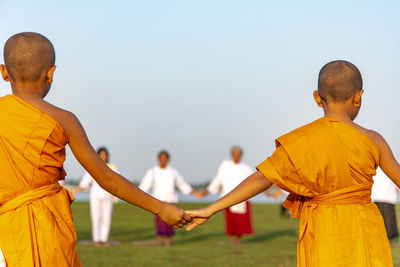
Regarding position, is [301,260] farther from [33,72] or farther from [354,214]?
[33,72]

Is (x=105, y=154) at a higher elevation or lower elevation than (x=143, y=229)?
higher

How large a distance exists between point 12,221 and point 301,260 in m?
2.23

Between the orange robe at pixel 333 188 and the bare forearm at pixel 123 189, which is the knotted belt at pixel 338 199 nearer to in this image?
the orange robe at pixel 333 188

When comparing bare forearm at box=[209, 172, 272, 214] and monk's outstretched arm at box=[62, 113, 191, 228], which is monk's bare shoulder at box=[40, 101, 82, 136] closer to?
monk's outstretched arm at box=[62, 113, 191, 228]

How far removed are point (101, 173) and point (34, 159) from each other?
680mm

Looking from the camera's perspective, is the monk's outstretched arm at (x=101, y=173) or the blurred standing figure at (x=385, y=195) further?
the blurred standing figure at (x=385, y=195)

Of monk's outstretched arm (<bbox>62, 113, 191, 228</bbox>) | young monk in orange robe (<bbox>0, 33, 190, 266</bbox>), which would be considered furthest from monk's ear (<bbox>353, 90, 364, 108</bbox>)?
young monk in orange robe (<bbox>0, 33, 190, 266</bbox>)

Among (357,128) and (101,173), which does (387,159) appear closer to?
(357,128)

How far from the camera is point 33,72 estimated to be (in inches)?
185

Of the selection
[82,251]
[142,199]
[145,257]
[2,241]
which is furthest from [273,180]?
[82,251]

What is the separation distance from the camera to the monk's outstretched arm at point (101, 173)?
4.72m

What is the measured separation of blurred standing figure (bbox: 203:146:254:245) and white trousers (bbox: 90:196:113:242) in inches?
115

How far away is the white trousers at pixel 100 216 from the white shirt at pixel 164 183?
3.70ft

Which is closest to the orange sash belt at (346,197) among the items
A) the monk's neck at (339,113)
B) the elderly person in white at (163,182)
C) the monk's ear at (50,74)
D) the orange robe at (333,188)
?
the orange robe at (333,188)
